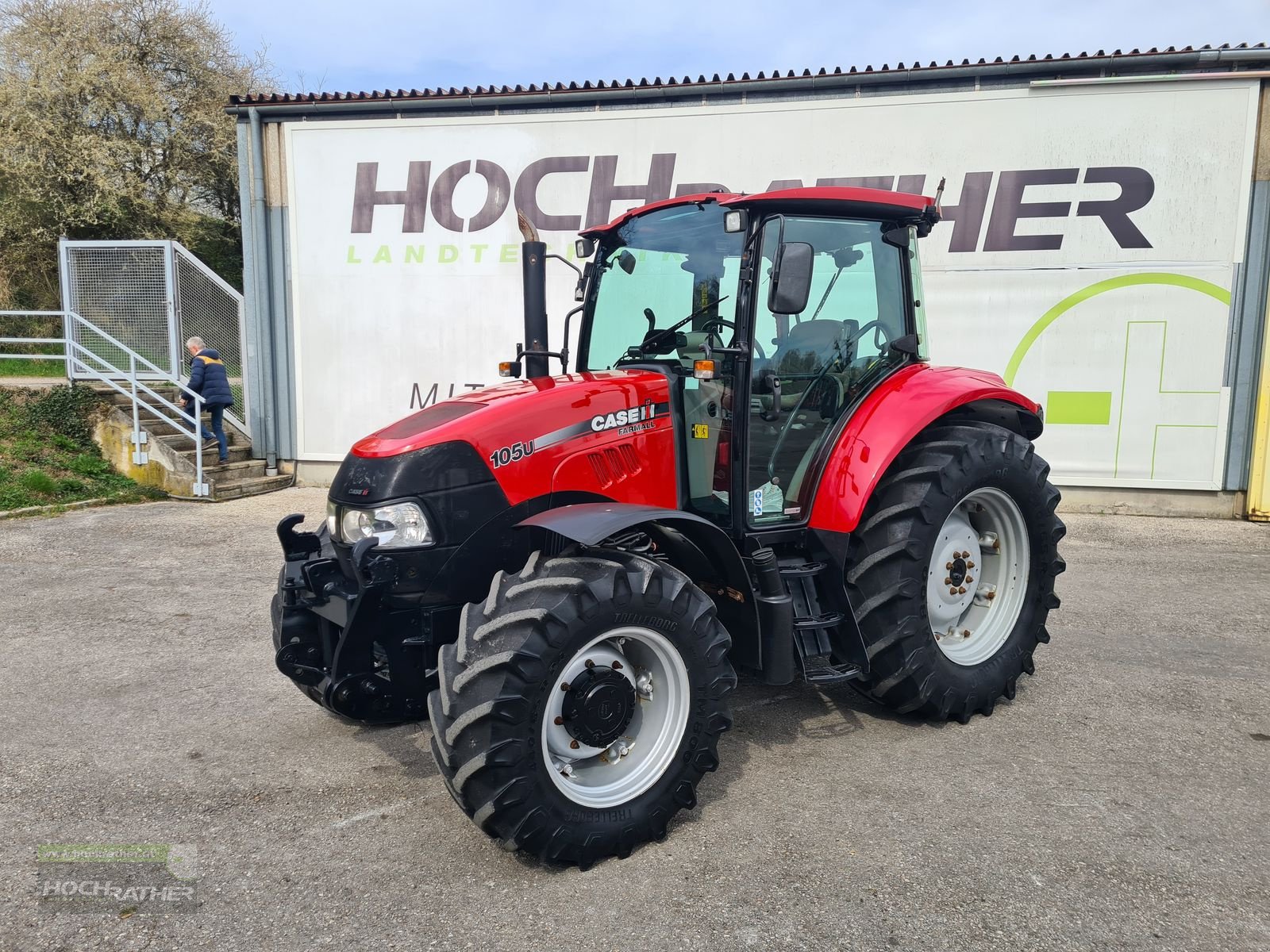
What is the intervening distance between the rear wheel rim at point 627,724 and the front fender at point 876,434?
3.64 feet

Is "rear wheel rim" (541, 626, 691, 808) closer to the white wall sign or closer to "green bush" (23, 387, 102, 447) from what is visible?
the white wall sign

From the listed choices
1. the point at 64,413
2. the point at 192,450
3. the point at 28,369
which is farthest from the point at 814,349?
the point at 28,369

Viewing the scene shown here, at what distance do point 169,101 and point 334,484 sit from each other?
20.7m

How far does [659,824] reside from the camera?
2.90 metres

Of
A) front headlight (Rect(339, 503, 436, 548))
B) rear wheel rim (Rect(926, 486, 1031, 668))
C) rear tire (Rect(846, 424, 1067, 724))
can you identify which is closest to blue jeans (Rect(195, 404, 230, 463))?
front headlight (Rect(339, 503, 436, 548))

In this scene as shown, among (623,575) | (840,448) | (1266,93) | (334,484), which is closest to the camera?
(623,575)

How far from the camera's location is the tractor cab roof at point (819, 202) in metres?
3.54

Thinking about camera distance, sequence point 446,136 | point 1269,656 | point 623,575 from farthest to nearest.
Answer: point 446,136 < point 1269,656 < point 623,575

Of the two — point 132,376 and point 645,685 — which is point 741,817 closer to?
point 645,685

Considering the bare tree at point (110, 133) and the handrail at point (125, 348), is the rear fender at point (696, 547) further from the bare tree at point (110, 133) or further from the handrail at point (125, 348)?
the bare tree at point (110, 133)

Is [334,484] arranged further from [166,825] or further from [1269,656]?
[1269,656]

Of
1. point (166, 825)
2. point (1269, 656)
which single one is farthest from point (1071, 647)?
point (166, 825)

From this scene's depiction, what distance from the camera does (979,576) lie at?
167 inches

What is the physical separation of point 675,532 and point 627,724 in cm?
73
